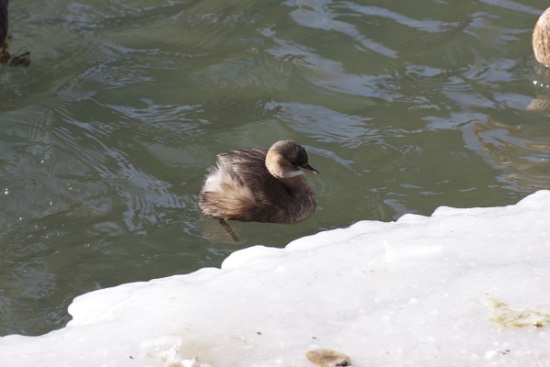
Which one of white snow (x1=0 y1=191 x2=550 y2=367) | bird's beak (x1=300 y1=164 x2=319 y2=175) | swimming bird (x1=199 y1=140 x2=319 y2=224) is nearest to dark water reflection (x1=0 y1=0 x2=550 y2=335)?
swimming bird (x1=199 y1=140 x2=319 y2=224)

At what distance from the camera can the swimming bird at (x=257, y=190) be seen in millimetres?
6461

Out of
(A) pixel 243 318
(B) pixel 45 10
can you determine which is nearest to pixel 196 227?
(A) pixel 243 318

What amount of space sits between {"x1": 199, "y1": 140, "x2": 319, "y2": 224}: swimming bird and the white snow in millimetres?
1453

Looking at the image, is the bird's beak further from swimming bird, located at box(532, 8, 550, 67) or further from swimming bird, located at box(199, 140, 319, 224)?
swimming bird, located at box(532, 8, 550, 67)

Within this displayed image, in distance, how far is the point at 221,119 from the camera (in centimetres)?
769

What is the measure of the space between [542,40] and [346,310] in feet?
17.7

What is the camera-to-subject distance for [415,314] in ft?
13.4

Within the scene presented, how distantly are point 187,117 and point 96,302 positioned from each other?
10.9 ft

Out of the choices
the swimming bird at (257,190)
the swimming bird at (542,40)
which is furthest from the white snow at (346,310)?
the swimming bird at (542,40)

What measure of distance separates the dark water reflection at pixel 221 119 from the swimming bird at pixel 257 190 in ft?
0.38

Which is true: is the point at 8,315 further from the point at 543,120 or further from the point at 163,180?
the point at 543,120

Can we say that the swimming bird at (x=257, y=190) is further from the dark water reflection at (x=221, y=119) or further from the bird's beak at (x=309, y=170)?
the dark water reflection at (x=221, y=119)

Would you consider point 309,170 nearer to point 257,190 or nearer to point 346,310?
point 257,190

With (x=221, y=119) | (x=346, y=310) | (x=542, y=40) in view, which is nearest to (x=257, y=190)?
(x=221, y=119)
